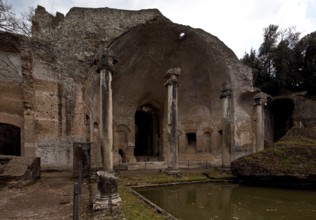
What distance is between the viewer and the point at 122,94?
23297 mm

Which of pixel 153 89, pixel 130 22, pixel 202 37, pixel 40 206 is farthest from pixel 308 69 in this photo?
pixel 40 206

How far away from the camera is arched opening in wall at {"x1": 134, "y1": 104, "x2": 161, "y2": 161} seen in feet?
83.9

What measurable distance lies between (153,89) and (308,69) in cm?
1941

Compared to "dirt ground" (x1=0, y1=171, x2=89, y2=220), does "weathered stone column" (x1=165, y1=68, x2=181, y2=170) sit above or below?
above

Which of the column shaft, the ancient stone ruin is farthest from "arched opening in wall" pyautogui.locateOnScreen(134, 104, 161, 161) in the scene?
the column shaft

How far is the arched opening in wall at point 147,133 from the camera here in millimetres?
25578

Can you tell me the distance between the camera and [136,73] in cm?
2317

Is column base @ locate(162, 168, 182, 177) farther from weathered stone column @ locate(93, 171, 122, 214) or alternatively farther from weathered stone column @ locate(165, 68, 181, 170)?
weathered stone column @ locate(93, 171, 122, 214)

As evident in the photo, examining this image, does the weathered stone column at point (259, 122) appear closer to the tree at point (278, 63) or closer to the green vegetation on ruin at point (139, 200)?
the green vegetation on ruin at point (139, 200)

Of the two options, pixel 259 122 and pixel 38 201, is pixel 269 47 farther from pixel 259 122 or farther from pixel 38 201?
pixel 38 201

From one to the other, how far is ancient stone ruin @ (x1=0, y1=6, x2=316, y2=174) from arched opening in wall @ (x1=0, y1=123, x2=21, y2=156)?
7cm

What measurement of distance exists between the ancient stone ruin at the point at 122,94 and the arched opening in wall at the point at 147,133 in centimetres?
10

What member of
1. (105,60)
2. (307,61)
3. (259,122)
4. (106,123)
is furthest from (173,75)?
(307,61)

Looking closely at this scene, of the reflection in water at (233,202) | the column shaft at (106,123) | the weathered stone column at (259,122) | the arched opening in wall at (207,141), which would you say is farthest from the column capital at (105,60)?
the arched opening in wall at (207,141)
